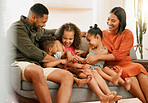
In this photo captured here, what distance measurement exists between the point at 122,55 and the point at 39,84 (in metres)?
0.93

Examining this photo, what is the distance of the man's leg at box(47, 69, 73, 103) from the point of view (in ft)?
4.29

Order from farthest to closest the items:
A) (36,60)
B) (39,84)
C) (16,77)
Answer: (36,60) < (16,77) < (39,84)

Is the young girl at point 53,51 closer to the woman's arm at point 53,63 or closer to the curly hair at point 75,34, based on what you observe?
the woman's arm at point 53,63

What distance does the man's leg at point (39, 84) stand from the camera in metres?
1.25

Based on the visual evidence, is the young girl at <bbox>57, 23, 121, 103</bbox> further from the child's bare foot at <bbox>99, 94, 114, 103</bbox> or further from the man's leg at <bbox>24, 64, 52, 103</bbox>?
the man's leg at <bbox>24, 64, 52, 103</bbox>

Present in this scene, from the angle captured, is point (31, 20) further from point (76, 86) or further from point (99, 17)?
point (99, 17)

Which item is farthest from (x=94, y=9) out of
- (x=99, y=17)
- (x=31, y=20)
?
(x=31, y=20)

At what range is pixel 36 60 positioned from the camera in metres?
1.60

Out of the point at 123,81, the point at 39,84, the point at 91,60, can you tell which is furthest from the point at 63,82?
the point at 123,81

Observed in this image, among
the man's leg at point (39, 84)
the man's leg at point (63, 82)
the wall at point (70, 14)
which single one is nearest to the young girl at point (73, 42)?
the man's leg at point (63, 82)

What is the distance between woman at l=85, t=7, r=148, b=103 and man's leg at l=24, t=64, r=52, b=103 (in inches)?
24.1

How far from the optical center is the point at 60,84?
1469 mm

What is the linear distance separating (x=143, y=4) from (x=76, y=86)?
2.71m

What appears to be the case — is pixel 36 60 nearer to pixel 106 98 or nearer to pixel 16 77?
pixel 16 77
